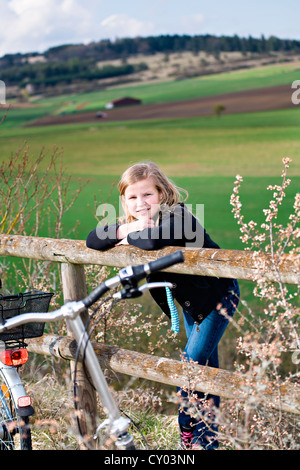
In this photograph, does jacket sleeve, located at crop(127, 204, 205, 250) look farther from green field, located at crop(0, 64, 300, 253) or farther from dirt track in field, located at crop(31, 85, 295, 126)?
dirt track in field, located at crop(31, 85, 295, 126)

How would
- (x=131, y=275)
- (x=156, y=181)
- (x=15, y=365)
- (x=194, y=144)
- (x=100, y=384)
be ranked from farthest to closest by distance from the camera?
(x=194, y=144)
(x=156, y=181)
(x=15, y=365)
(x=100, y=384)
(x=131, y=275)

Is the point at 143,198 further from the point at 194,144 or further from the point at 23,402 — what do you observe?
the point at 194,144

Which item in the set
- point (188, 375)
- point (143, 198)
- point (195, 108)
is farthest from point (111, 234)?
point (195, 108)

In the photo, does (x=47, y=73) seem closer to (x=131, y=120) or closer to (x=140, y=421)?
(x=131, y=120)

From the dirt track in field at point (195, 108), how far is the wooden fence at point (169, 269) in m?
40.5

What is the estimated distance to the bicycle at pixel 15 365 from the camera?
9.17ft

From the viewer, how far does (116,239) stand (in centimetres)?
279

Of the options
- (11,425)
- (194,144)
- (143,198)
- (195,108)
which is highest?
(195,108)

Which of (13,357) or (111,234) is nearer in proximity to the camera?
(111,234)

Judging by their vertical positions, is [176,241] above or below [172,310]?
above

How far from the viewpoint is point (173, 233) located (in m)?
2.70

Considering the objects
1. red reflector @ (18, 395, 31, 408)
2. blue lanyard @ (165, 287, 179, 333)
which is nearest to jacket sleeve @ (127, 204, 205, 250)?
blue lanyard @ (165, 287, 179, 333)

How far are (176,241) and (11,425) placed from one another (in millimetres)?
1225
